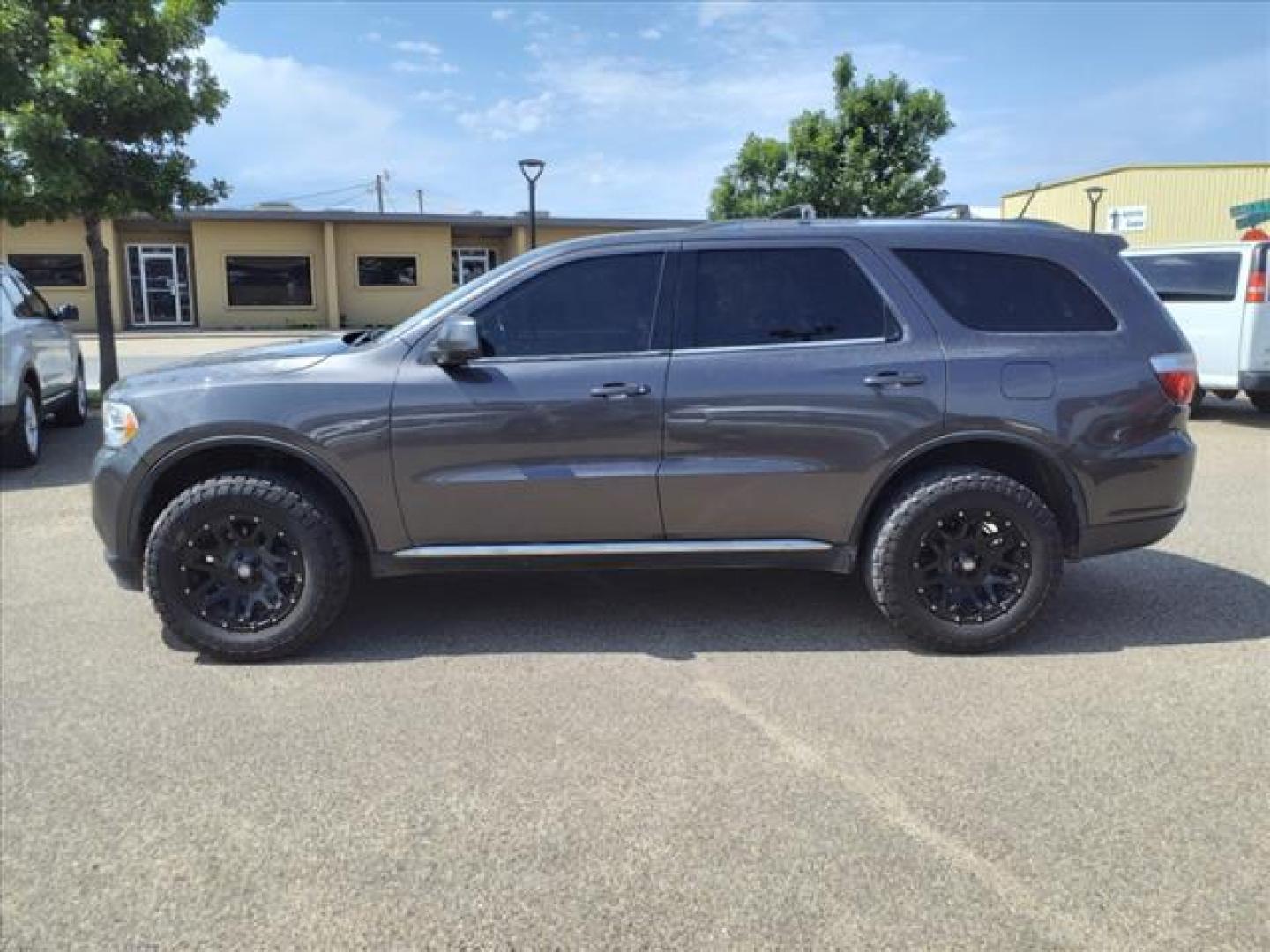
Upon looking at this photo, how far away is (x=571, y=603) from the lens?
195 inches

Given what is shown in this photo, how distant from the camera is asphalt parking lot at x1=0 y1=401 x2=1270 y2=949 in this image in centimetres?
252

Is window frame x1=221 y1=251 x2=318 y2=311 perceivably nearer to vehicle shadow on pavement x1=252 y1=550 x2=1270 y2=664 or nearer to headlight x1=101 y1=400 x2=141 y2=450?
vehicle shadow on pavement x1=252 y1=550 x2=1270 y2=664

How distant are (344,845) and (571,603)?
223 centimetres

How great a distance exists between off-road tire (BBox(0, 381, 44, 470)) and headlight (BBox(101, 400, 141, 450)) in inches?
200

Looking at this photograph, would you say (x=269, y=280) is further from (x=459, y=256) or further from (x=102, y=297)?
(x=102, y=297)

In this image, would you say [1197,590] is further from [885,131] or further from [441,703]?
[885,131]

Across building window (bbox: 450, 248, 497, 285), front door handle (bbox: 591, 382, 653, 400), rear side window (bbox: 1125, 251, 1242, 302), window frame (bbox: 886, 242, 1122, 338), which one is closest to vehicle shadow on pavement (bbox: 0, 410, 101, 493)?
front door handle (bbox: 591, 382, 653, 400)

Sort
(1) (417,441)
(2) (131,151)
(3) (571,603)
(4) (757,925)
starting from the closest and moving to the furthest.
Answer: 1. (4) (757,925)
2. (1) (417,441)
3. (3) (571,603)
4. (2) (131,151)

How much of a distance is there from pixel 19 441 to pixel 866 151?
21.9 metres

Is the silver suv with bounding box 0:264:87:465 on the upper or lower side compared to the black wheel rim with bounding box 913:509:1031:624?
upper

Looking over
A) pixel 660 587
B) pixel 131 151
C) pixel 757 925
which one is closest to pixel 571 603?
pixel 660 587

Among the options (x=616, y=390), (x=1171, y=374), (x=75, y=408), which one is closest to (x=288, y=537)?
(x=616, y=390)

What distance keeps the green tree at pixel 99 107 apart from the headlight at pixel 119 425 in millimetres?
8174

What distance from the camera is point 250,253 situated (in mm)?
30625
